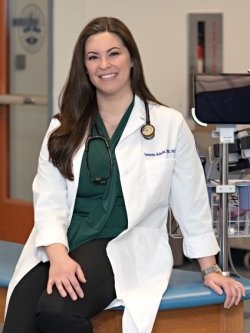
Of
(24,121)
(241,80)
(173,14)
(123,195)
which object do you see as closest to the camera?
(123,195)

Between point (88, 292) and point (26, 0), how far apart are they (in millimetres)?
2772

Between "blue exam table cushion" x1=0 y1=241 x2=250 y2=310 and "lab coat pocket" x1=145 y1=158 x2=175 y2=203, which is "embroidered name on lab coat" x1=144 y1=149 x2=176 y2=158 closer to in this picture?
"lab coat pocket" x1=145 y1=158 x2=175 y2=203

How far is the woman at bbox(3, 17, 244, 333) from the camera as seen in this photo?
214cm

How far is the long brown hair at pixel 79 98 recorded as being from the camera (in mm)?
2229

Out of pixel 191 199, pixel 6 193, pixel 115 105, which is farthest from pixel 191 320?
pixel 6 193

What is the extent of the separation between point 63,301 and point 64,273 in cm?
9

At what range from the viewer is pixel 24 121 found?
4527 millimetres

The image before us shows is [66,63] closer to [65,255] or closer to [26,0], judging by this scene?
[26,0]

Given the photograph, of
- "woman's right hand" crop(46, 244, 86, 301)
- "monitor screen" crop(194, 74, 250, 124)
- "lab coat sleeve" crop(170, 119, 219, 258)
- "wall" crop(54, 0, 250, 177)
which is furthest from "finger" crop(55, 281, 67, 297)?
"wall" crop(54, 0, 250, 177)

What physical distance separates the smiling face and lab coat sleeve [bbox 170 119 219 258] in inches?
9.4

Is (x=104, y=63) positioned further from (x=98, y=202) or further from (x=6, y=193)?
(x=6, y=193)

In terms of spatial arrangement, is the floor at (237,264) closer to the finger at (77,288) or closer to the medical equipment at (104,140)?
the medical equipment at (104,140)

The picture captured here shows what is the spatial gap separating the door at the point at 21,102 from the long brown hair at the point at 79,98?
1996 mm

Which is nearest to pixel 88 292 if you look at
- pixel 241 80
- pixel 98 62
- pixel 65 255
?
pixel 65 255
